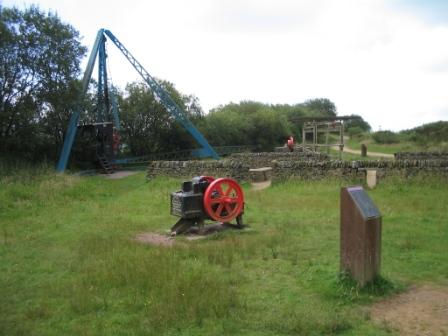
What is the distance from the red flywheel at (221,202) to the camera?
29.7 ft

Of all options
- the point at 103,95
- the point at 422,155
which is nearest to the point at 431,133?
the point at 422,155

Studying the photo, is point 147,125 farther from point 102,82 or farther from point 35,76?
point 35,76

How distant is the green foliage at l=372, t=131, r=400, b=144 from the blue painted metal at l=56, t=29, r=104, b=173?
2940 centimetres

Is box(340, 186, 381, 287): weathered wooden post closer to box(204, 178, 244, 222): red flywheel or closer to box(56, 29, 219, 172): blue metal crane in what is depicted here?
box(204, 178, 244, 222): red flywheel

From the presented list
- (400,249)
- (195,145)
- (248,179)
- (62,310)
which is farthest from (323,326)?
(195,145)

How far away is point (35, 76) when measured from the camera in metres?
22.9

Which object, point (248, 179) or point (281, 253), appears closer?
point (281, 253)

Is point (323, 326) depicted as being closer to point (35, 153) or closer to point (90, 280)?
point (90, 280)

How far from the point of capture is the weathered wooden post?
17.9 feet

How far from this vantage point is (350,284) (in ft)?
18.2

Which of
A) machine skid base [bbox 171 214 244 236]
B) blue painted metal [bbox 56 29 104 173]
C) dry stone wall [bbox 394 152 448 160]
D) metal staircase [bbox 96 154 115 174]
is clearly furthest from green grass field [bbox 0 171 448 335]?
metal staircase [bbox 96 154 115 174]

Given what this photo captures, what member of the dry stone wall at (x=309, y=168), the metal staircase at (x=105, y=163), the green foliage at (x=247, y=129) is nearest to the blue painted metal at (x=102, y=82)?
the metal staircase at (x=105, y=163)

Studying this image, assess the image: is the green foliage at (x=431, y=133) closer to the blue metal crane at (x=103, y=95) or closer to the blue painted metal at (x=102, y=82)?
the blue metal crane at (x=103, y=95)

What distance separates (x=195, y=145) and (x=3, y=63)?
15.3m
